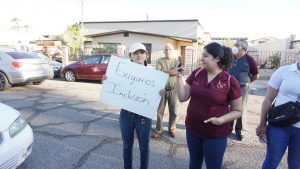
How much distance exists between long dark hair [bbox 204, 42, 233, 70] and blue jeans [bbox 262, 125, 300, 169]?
2.97 ft

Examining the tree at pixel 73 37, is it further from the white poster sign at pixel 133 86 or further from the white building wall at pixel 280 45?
the white poster sign at pixel 133 86

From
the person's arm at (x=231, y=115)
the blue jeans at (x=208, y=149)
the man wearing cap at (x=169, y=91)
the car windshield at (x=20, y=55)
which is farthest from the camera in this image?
the car windshield at (x=20, y=55)

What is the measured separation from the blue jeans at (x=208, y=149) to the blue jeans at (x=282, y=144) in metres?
0.57

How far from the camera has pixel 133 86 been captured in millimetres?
3096

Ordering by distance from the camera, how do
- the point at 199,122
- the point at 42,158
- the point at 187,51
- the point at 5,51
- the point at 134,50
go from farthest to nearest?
the point at 187,51 → the point at 5,51 → the point at 42,158 → the point at 134,50 → the point at 199,122

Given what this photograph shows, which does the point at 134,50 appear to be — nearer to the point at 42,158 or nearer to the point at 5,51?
the point at 42,158

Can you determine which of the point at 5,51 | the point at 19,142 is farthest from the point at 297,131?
the point at 5,51

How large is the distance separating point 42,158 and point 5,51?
6769 millimetres

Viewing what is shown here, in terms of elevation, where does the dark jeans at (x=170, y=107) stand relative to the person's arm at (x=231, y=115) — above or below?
below

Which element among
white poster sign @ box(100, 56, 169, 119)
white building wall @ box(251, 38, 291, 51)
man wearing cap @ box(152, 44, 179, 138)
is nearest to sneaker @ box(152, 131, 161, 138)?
man wearing cap @ box(152, 44, 179, 138)

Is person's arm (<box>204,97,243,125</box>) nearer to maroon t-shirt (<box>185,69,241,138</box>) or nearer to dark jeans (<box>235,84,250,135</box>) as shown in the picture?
maroon t-shirt (<box>185,69,241,138</box>)

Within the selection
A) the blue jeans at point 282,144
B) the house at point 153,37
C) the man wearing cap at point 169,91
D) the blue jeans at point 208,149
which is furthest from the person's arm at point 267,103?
the house at point 153,37

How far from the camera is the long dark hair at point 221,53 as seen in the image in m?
2.47

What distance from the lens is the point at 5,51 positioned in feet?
30.1
